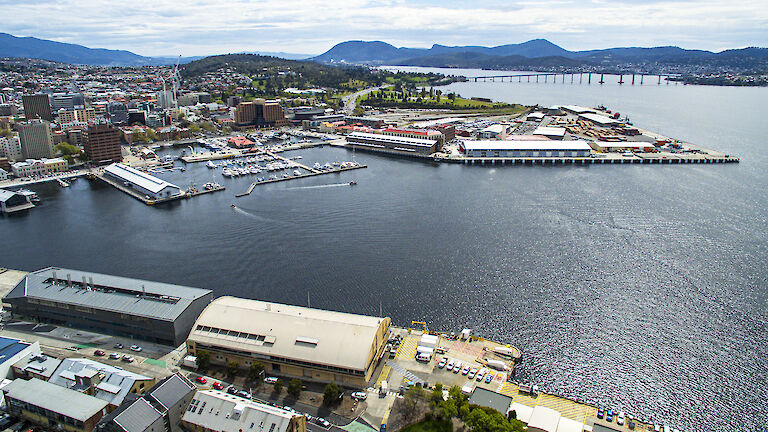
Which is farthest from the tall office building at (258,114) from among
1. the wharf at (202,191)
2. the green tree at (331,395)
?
the green tree at (331,395)

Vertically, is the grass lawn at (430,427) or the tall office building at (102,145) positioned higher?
the tall office building at (102,145)

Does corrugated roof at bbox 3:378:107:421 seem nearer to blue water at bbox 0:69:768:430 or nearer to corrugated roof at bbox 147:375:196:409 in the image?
corrugated roof at bbox 147:375:196:409

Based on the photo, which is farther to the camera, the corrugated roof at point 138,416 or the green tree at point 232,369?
the green tree at point 232,369

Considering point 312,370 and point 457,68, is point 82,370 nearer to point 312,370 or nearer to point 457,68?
point 312,370

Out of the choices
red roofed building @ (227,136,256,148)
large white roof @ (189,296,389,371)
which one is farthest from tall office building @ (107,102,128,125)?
large white roof @ (189,296,389,371)

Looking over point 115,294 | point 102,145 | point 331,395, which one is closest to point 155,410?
point 331,395

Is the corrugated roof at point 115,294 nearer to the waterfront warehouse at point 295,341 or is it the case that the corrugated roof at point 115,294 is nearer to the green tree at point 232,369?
the waterfront warehouse at point 295,341

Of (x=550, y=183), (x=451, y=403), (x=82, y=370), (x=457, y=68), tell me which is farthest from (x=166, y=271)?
(x=457, y=68)
